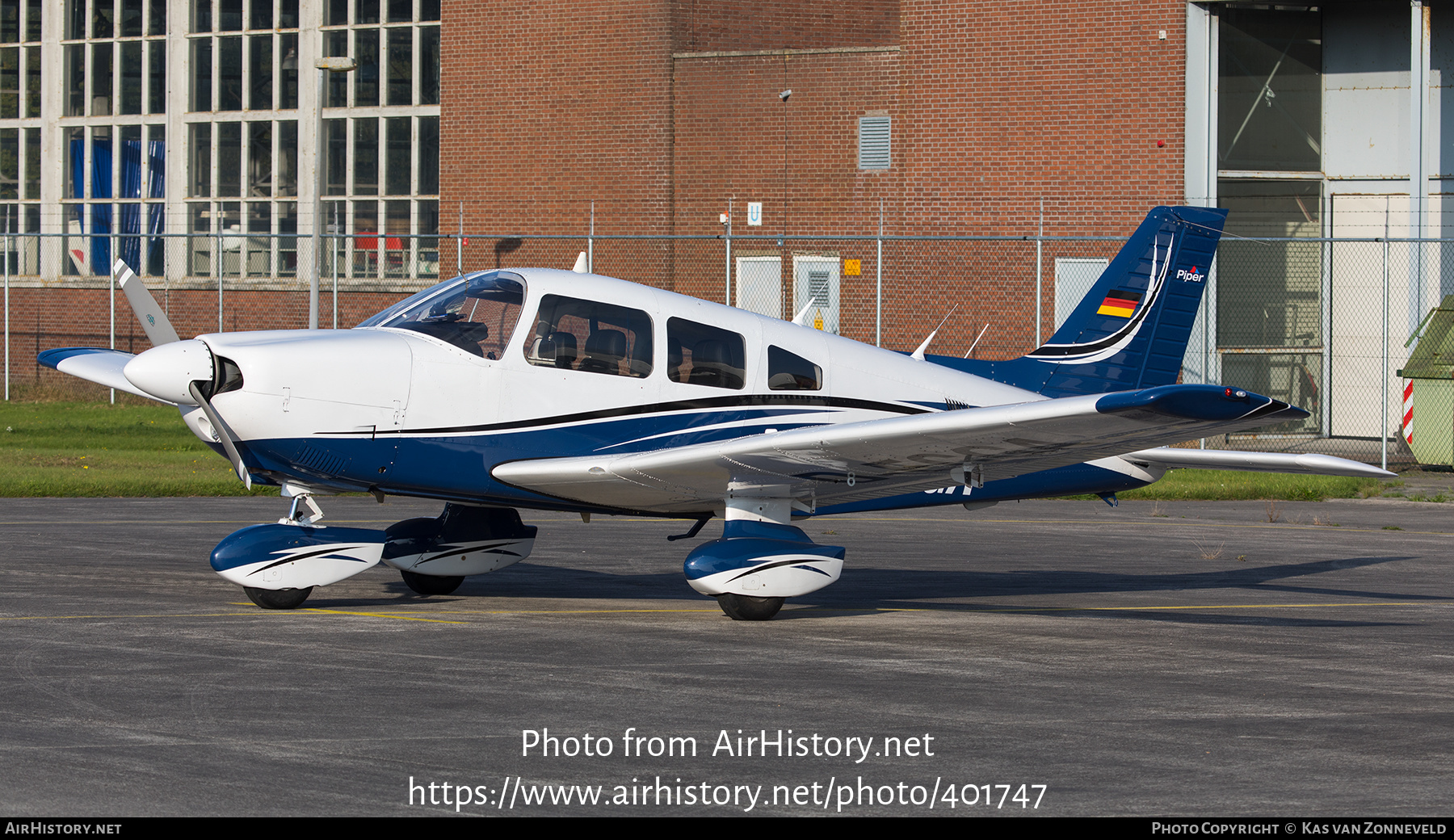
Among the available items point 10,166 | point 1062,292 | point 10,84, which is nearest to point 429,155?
point 10,166

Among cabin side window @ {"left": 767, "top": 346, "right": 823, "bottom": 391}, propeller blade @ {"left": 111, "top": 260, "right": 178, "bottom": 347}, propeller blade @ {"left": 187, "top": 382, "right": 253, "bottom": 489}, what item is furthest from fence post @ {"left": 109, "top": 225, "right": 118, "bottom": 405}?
cabin side window @ {"left": 767, "top": 346, "right": 823, "bottom": 391}

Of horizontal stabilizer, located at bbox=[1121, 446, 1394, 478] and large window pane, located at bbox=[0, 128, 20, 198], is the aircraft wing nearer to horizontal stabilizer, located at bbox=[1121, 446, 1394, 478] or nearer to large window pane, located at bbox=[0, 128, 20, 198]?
horizontal stabilizer, located at bbox=[1121, 446, 1394, 478]

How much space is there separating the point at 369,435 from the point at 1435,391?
1740 cm

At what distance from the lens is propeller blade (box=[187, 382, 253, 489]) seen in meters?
8.63

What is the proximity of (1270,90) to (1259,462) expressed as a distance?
1739 cm

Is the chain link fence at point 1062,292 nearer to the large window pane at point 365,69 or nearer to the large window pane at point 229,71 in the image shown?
the large window pane at point 365,69

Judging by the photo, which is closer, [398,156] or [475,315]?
[475,315]

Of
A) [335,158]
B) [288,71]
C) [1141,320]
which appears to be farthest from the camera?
[288,71]

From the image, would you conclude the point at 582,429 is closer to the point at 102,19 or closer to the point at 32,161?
the point at 102,19

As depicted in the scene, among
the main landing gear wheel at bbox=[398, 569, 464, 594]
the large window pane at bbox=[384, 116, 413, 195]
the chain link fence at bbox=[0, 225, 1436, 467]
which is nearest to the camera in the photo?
the main landing gear wheel at bbox=[398, 569, 464, 594]

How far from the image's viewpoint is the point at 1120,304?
11.5 m

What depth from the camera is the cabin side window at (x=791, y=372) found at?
9914 mm

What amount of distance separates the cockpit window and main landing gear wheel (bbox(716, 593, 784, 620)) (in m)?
2.16

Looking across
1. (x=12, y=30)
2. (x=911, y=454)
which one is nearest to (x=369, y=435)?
(x=911, y=454)
